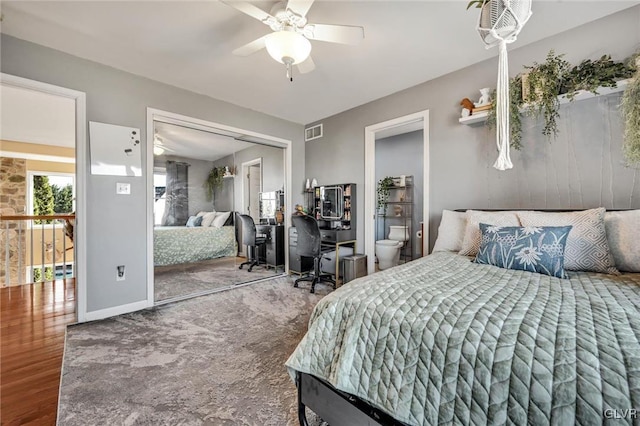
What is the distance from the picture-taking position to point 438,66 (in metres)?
2.64

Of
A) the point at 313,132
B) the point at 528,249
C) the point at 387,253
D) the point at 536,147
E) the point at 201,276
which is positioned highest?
the point at 313,132

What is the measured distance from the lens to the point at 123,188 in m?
→ 2.67

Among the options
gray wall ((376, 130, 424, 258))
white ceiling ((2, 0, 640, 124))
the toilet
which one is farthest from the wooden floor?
gray wall ((376, 130, 424, 258))

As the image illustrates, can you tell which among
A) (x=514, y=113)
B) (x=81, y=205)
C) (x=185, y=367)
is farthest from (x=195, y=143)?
(x=514, y=113)

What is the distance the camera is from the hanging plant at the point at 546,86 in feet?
6.50

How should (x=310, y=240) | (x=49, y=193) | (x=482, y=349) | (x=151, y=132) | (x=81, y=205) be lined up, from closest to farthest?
(x=482, y=349) → (x=81, y=205) → (x=151, y=132) → (x=310, y=240) → (x=49, y=193)

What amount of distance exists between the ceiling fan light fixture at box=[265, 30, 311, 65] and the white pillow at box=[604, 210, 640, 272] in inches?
90.7

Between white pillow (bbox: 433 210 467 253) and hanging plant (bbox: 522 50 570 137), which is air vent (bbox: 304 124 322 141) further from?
hanging plant (bbox: 522 50 570 137)

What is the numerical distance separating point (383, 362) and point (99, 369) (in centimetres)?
196

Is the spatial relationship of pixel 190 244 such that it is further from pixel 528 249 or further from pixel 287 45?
pixel 528 249

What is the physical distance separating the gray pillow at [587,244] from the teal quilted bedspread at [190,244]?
3.81 meters

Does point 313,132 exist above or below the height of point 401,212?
above

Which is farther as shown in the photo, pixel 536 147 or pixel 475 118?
pixel 475 118

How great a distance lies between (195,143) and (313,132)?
1.83m
